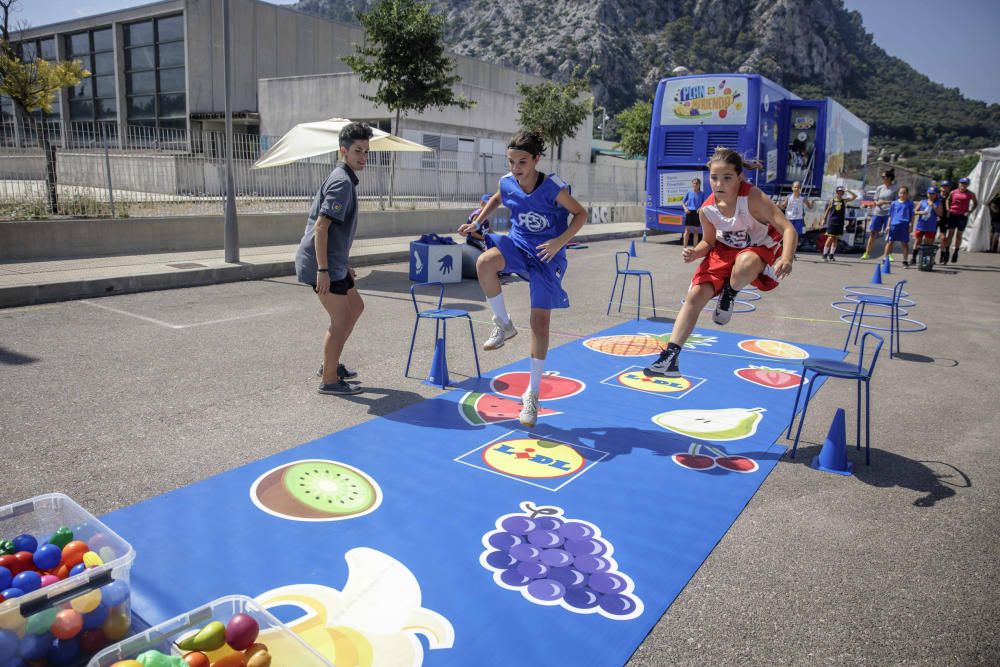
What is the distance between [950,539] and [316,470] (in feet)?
12.1

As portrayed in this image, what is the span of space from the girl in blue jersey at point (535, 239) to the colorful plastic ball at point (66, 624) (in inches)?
127

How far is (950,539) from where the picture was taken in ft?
12.2

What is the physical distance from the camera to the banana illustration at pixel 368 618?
2.66m

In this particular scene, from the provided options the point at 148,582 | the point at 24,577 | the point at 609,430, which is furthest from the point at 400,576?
the point at 609,430

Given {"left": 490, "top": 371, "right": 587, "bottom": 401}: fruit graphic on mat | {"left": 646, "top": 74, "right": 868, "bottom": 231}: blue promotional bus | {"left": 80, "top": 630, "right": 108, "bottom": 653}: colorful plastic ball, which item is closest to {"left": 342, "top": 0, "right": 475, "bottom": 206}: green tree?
{"left": 646, "top": 74, "right": 868, "bottom": 231}: blue promotional bus

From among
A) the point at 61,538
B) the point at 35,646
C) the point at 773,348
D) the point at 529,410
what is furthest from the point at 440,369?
the point at 773,348

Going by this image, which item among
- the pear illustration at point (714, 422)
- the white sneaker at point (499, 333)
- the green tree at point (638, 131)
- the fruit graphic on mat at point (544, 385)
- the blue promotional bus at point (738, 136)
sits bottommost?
the pear illustration at point (714, 422)

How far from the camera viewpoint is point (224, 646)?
86.7 inches

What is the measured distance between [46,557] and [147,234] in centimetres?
1340

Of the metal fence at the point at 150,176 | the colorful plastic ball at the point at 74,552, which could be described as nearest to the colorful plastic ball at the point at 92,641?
the colorful plastic ball at the point at 74,552

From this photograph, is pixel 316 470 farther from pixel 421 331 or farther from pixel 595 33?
pixel 595 33

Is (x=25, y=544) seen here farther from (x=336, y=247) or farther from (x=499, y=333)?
(x=499, y=333)

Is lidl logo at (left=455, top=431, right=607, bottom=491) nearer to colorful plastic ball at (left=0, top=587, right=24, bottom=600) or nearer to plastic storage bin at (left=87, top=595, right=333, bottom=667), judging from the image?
plastic storage bin at (left=87, top=595, right=333, bottom=667)

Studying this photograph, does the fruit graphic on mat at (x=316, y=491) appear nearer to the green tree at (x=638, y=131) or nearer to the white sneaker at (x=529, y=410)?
the white sneaker at (x=529, y=410)
